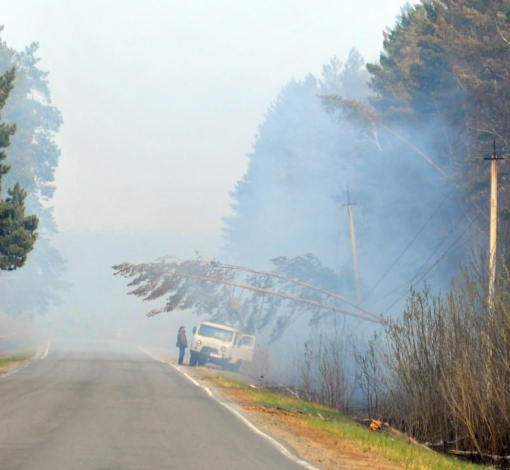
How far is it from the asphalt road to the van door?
17269 mm

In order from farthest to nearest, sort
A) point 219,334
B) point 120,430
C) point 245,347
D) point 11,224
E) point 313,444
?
point 245,347
point 219,334
point 11,224
point 313,444
point 120,430

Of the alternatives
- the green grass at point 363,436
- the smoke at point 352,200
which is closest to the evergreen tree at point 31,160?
the smoke at point 352,200

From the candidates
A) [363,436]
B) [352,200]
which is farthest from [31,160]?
[363,436]

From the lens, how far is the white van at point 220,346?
4259 cm

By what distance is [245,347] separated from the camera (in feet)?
143

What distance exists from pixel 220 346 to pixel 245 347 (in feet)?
4.55

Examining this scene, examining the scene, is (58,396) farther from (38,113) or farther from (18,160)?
(38,113)

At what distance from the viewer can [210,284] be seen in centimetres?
4006

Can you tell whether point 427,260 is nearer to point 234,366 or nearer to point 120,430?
point 234,366

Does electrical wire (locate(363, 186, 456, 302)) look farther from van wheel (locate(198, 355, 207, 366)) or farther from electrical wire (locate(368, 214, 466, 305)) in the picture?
van wheel (locate(198, 355, 207, 366))

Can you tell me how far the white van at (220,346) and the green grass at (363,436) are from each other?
13.3m

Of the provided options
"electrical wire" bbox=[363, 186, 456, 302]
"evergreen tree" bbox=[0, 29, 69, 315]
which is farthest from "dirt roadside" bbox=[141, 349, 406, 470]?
"evergreen tree" bbox=[0, 29, 69, 315]

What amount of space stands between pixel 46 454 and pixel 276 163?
7497cm

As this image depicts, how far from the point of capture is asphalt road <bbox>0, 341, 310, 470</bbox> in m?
11.7
